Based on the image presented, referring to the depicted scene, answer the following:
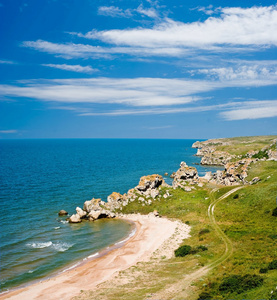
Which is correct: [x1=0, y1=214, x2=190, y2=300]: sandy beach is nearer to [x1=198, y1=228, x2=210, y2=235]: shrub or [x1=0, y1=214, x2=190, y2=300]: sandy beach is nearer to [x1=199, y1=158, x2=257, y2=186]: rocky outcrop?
[x1=198, y1=228, x2=210, y2=235]: shrub

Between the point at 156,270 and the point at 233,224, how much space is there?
30010 mm

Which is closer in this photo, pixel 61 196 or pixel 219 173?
pixel 61 196

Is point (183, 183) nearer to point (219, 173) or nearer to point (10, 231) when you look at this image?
point (219, 173)

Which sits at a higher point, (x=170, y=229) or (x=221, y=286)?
(x=221, y=286)

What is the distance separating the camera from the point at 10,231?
68625mm

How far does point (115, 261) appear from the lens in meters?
52.6

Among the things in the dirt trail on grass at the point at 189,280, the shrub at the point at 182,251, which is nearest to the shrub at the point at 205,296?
the dirt trail on grass at the point at 189,280

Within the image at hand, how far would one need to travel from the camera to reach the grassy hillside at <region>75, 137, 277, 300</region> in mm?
33250

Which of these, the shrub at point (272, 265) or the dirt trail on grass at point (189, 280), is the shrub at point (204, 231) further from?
the shrub at point (272, 265)

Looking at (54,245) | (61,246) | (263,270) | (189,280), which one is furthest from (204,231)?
(54,245)

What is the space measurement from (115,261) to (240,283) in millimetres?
27821

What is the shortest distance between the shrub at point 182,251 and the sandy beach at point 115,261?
1.63 metres

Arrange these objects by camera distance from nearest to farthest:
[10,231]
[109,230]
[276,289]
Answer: [276,289]
[10,231]
[109,230]

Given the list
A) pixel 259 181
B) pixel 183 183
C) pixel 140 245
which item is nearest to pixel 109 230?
pixel 140 245
